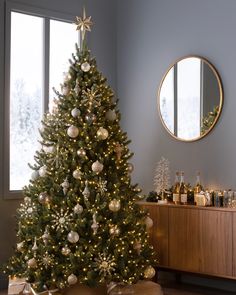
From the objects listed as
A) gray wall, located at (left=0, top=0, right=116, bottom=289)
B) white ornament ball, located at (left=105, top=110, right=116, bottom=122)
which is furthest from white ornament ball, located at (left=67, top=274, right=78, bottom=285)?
gray wall, located at (left=0, top=0, right=116, bottom=289)

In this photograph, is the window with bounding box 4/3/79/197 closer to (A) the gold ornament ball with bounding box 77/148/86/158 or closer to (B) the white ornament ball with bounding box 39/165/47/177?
(B) the white ornament ball with bounding box 39/165/47/177

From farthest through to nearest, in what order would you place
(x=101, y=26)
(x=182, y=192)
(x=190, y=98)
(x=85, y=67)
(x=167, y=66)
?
(x=101, y=26), (x=167, y=66), (x=190, y=98), (x=182, y=192), (x=85, y=67)

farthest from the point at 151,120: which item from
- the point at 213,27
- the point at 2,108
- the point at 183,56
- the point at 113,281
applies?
the point at 113,281

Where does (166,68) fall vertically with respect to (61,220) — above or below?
above

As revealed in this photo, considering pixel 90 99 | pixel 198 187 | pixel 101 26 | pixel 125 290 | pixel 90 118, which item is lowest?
pixel 125 290

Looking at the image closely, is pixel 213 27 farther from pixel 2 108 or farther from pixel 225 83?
pixel 2 108

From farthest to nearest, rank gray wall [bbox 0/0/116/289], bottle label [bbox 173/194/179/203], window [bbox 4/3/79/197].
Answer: gray wall [bbox 0/0/116/289], window [bbox 4/3/79/197], bottle label [bbox 173/194/179/203]

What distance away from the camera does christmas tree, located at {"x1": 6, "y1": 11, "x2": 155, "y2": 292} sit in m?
4.86

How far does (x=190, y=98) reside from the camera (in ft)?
20.0

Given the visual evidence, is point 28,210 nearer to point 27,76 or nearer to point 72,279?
point 72,279

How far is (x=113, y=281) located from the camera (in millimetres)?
5059

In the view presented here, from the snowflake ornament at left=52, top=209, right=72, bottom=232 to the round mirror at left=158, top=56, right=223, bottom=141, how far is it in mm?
1785

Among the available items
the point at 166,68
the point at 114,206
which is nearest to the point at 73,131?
the point at 114,206

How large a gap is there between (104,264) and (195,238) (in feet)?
3.73
